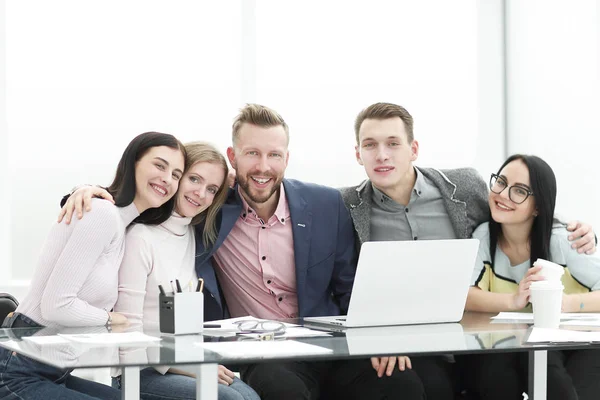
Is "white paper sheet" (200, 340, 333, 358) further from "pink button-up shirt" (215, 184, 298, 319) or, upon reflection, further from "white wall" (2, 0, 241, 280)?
"white wall" (2, 0, 241, 280)

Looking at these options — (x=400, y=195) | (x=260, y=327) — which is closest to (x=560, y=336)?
(x=260, y=327)

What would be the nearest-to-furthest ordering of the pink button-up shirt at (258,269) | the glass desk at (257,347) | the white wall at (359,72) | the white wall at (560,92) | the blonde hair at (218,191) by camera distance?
the glass desk at (257,347) → the blonde hair at (218,191) → the pink button-up shirt at (258,269) → the white wall at (560,92) → the white wall at (359,72)

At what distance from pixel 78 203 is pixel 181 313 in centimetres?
53

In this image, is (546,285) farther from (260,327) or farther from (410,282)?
(260,327)

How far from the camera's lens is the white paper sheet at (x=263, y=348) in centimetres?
155

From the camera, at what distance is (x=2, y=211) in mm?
4320

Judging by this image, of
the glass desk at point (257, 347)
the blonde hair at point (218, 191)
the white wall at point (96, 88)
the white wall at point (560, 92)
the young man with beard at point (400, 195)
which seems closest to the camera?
the glass desk at point (257, 347)

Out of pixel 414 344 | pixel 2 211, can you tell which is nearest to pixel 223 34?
pixel 2 211

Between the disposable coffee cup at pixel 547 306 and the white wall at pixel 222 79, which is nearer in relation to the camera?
the disposable coffee cup at pixel 547 306

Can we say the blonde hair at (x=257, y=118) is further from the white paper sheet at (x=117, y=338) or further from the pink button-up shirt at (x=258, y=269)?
the white paper sheet at (x=117, y=338)

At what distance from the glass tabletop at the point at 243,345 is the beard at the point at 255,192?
2.31 ft

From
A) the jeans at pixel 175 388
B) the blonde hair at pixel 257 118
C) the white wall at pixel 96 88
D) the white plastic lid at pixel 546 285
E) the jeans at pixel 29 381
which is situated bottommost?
the jeans at pixel 175 388

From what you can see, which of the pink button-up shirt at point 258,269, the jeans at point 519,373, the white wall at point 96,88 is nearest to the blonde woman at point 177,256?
the pink button-up shirt at point 258,269

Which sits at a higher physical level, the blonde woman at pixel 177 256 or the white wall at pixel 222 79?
the white wall at pixel 222 79
